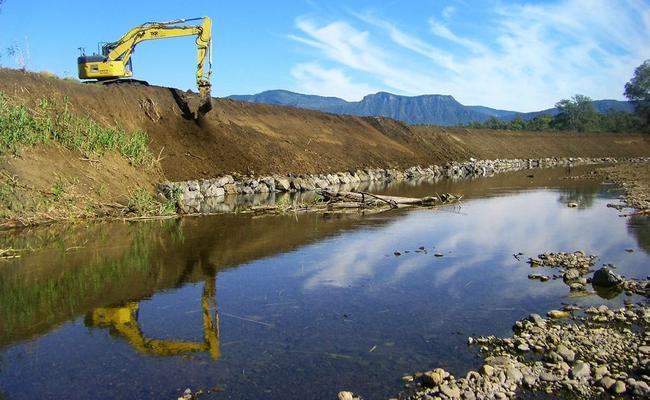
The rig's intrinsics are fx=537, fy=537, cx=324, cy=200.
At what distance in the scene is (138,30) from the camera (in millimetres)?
29453

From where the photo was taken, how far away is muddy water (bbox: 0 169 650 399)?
22.1 feet

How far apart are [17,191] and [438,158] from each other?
4003 cm

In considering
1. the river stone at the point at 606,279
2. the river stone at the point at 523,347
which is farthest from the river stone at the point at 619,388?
the river stone at the point at 606,279

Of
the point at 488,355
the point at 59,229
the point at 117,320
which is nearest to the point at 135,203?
the point at 59,229

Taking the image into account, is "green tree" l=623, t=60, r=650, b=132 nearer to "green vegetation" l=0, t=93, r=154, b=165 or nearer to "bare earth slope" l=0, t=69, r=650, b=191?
"bare earth slope" l=0, t=69, r=650, b=191

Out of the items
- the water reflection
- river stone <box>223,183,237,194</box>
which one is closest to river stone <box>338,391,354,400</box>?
the water reflection

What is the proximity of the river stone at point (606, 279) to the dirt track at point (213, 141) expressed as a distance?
17.2 meters

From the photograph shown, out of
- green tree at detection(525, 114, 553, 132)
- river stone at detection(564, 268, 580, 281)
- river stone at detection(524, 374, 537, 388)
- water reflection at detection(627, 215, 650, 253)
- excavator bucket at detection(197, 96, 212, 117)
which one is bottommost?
river stone at detection(524, 374, 537, 388)

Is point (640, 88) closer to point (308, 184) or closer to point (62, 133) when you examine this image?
point (308, 184)

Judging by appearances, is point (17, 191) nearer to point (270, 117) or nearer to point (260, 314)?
point (260, 314)

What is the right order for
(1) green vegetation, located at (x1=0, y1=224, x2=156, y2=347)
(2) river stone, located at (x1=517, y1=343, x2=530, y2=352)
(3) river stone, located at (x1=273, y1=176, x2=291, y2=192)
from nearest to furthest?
(2) river stone, located at (x1=517, y1=343, x2=530, y2=352) < (1) green vegetation, located at (x1=0, y1=224, x2=156, y2=347) < (3) river stone, located at (x1=273, y1=176, x2=291, y2=192)

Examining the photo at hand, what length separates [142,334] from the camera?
8.18 metres

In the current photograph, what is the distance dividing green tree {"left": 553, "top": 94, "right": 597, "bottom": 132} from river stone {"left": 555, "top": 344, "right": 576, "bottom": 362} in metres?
98.5

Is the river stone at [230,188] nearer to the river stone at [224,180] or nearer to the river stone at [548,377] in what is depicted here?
the river stone at [224,180]
